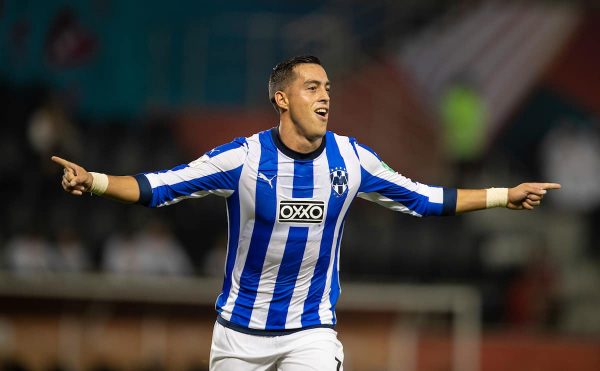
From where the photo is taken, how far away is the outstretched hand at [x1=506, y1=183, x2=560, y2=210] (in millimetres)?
6207

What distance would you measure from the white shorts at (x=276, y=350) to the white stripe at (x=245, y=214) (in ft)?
0.55

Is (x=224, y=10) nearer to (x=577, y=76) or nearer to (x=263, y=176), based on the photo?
(x=577, y=76)

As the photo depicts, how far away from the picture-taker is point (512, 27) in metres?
18.6

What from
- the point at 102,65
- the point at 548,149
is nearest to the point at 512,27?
the point at 548,149

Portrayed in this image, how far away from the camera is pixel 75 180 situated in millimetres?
5473

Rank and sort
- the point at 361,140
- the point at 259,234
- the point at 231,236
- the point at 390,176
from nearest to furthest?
the point at 259,234, the point at 231,236, the point at 390,176, the point at 361,140

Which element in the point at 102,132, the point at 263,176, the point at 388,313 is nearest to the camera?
the point at 263,176

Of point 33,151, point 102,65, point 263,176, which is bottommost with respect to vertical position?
point 263,176

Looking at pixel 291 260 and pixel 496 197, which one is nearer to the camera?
pixel 291 260

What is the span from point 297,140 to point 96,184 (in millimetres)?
A: 1114

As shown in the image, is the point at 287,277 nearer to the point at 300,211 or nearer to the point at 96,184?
the point at 300,211

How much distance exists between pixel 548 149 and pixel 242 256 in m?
12.1

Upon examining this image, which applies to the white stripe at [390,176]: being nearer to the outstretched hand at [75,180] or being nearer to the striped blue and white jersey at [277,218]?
the striped blue and white jersey at [277,218]

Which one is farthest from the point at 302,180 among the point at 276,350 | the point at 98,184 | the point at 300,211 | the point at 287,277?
the point at 98,184
